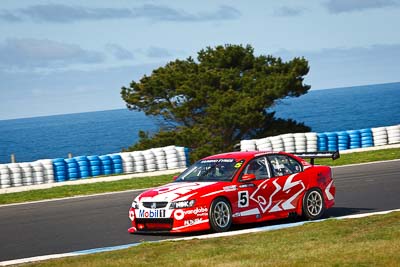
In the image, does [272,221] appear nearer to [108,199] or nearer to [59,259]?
[59,259]

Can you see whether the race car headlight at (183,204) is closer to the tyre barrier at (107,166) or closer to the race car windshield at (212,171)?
the race car windshield at (212,171)

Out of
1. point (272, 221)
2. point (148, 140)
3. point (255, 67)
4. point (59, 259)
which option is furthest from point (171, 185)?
point (255, 67)

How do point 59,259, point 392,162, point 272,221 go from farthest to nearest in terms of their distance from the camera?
point 392,162 → point 272,221 → point 59,259

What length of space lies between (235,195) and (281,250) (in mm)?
3331

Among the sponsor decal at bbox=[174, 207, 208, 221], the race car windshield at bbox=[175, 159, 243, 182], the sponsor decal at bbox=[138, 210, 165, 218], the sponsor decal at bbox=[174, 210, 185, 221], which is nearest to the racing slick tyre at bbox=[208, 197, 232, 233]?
the sponsor decal at bbox=[174, 207, 208, 221]

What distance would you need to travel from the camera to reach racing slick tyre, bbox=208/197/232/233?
523 inches

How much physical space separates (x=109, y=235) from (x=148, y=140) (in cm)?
3803

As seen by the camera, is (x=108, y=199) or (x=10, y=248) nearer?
(x=10, y=248)

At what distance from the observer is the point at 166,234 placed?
13.7m

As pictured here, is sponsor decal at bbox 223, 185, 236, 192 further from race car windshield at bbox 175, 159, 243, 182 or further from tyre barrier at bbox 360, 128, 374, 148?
tyre barrier at bbox 360, 128, 374, 148

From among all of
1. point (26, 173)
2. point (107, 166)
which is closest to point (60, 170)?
point (26, 173)

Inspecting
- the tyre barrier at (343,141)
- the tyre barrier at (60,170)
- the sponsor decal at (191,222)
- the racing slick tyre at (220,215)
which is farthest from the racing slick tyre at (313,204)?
the tyre barrier at (343,141)

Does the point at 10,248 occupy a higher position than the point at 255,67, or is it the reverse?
the point at 255,67

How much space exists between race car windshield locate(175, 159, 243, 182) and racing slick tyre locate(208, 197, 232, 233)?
56 cm
